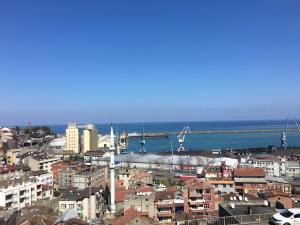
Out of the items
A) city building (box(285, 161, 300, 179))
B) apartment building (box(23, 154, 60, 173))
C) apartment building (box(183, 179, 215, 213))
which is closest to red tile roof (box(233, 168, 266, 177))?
apartment building (box(183, 179, 215, 213))

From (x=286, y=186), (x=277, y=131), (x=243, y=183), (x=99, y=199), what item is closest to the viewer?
(x=99, y=199)

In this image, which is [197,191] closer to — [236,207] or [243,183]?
[243,183]

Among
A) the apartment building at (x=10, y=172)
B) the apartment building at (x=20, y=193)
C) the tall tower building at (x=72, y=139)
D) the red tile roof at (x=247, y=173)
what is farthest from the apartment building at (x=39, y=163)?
the tall tower building at (x=72, y=139)

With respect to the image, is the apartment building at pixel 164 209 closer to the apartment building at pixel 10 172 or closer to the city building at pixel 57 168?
the apartment building at pixel 10 172

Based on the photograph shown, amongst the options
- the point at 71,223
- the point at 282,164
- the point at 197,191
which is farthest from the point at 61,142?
the point at 71,223

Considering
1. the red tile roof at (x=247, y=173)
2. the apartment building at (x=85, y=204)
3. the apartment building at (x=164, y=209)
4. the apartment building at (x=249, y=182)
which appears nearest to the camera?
the apartment building at (x=164, y=209)

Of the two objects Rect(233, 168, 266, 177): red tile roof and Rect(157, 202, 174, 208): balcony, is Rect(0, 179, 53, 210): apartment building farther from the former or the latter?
Rect(233, 168, 266, 177): red tile roof
